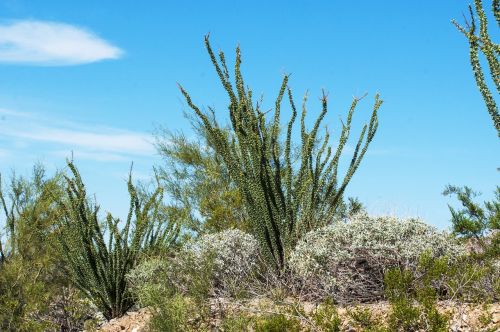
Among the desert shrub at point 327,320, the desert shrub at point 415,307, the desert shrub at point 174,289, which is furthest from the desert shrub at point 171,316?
the desert shrub at point 415,307

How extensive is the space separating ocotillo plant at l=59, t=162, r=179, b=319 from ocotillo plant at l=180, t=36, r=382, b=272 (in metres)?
2.21

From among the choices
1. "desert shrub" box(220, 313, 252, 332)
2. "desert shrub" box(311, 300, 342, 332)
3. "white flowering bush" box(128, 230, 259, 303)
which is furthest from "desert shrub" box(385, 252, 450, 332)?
"white flowering bush" box(128, 230, 259, 303)

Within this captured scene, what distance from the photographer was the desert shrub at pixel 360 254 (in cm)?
832

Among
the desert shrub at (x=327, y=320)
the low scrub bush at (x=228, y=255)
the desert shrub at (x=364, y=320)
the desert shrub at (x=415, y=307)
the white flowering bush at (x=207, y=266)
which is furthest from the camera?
the low scrub bush at (x=228, y=255)

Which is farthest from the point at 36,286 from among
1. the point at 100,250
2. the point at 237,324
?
the point at 237,324

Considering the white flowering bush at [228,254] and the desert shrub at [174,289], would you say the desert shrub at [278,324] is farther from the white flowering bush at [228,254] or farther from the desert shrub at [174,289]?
the white flowering bush at [228,254]

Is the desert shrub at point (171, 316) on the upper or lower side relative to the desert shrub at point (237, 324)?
upper

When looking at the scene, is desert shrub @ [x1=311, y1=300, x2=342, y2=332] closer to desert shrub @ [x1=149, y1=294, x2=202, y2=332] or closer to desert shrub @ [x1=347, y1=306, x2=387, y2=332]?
desert shrub @ [x1=347, y1=306, x2=387, y2=332]

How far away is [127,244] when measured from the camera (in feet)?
36.7

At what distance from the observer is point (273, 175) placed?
396 inches

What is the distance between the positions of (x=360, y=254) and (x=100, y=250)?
15.6ft

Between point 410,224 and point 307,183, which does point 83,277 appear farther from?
point 410,224

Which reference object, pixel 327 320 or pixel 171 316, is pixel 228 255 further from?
pixel 327 320

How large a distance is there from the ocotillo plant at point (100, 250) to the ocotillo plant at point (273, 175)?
2209 millimetres
